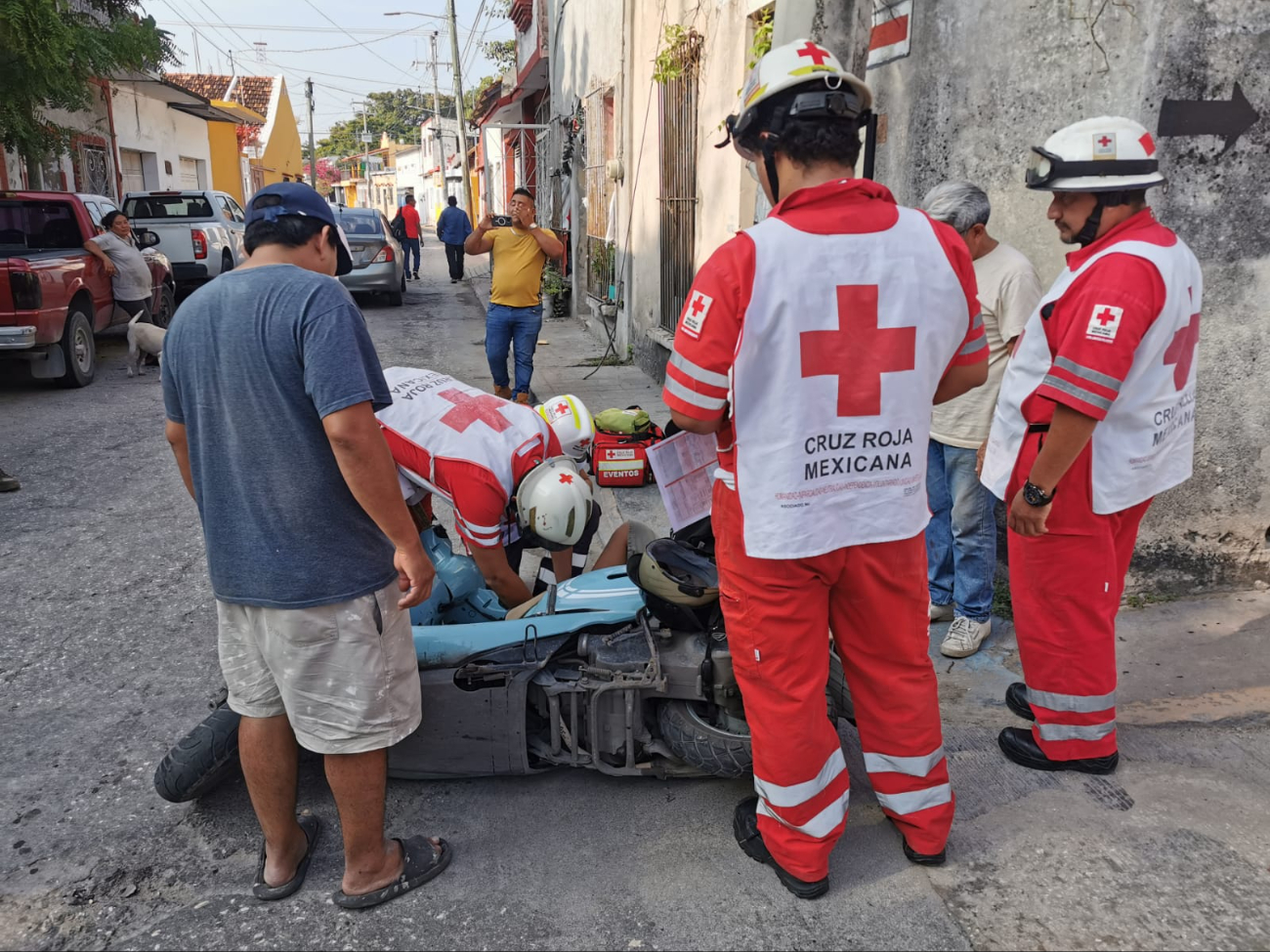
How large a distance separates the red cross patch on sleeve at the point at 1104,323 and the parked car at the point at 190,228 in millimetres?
13257

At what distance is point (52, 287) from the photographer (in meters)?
8.57

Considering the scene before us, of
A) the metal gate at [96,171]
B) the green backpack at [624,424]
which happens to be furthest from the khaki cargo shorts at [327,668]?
the metal gate at [96,171]

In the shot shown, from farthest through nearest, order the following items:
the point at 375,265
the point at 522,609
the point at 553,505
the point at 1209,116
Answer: the point at 375,265 → the point at 1209,116 → the point at 522,609 → the point at 553,505

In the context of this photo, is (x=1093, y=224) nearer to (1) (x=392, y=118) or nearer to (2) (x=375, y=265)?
(2) (x=375, y=265)

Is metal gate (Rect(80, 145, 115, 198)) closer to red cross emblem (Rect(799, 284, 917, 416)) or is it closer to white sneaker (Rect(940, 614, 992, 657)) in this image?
white sneaker (Rect(940, 614, 992, 657))

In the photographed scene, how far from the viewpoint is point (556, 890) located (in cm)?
249

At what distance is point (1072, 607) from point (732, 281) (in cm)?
157

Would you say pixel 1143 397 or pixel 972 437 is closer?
pixel 1143 397

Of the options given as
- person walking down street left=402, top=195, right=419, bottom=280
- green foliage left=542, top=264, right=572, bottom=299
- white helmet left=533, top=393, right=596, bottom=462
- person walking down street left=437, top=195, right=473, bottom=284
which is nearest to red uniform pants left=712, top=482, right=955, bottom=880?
white helmet left=533, top=393, right=596, bottom=462

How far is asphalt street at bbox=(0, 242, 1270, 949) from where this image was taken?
2326 millimetres

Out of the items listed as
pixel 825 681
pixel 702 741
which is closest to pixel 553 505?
pixel 702 741

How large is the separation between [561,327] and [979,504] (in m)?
10.5

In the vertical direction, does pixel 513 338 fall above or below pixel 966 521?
above

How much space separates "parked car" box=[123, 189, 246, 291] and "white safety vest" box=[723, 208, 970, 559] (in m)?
13.2
